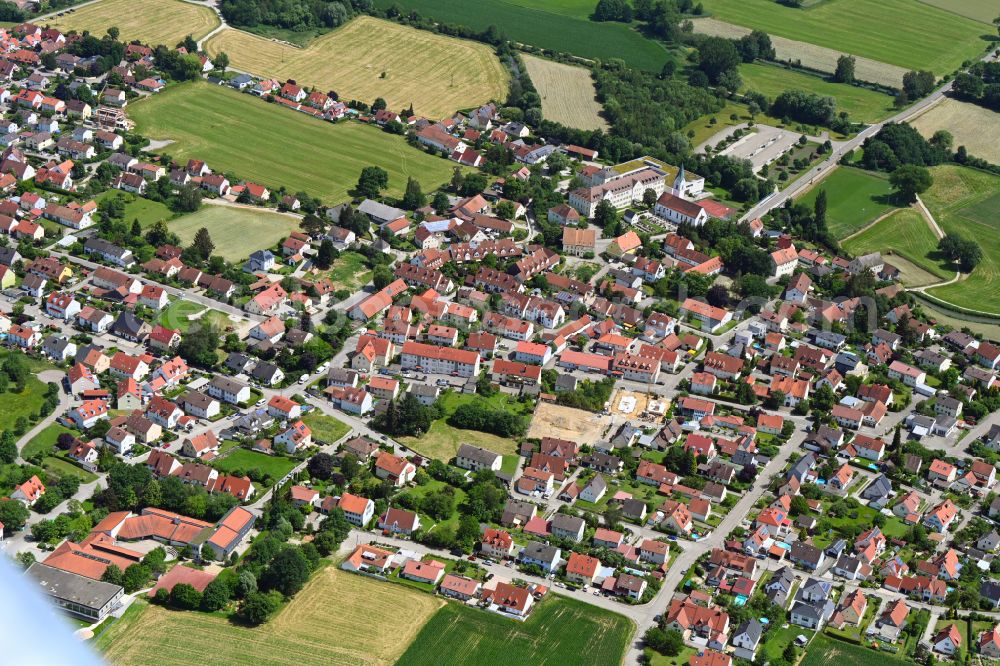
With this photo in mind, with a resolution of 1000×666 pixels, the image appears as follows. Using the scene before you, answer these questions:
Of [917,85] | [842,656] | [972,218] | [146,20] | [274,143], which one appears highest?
[917,85]

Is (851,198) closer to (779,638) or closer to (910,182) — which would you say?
(910,182)

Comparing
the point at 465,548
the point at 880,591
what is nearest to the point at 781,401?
the point at 880,591

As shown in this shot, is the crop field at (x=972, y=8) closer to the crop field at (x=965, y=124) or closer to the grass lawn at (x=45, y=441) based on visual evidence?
the crop field at (x=965, y=124)

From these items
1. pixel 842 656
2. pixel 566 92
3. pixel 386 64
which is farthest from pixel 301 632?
pixel 386 64

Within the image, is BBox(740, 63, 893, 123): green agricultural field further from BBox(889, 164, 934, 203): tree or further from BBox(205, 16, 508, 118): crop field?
BBox(205, 16, 508, 118): crop field

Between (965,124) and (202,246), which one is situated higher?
(965,124)

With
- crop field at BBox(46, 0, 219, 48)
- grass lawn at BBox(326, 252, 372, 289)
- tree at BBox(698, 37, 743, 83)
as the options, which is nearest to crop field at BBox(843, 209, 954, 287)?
tree at BBox(698, 37, 743, 83)
